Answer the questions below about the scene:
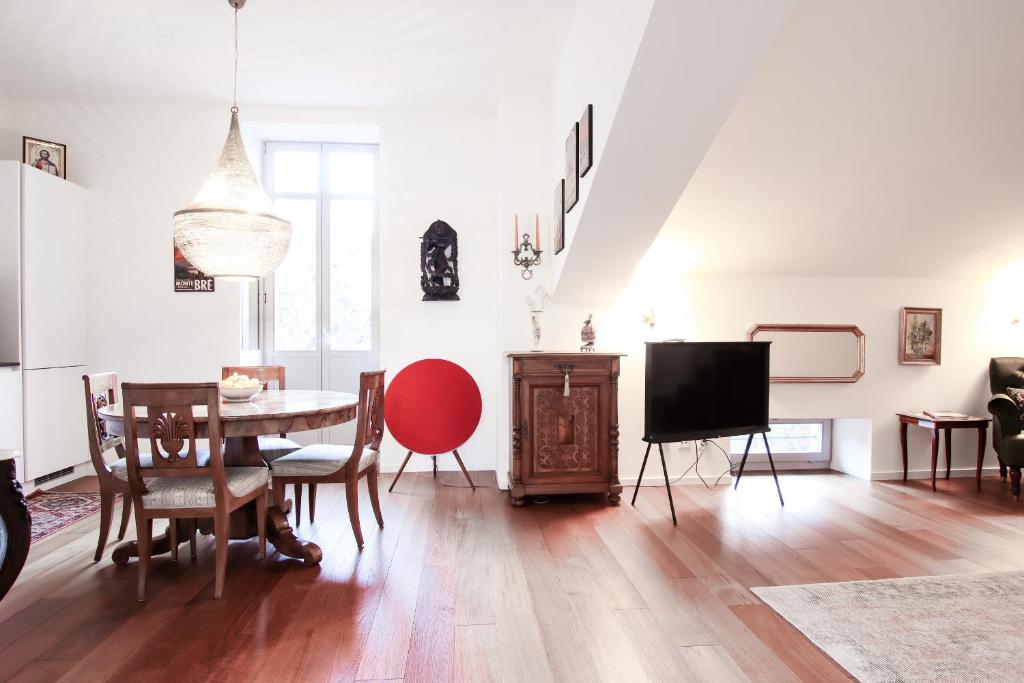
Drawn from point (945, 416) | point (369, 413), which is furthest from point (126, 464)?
point (945, 416)

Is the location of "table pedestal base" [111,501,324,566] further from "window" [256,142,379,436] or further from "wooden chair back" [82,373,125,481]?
"window" [256,142,379,436]

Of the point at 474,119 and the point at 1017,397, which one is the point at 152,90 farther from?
the point at 1017,397

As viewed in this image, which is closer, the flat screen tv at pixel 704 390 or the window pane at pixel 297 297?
the flat screen tv at pixel 704 390

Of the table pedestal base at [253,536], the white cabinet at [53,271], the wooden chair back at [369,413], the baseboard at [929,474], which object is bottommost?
the baseboard at [929,474]

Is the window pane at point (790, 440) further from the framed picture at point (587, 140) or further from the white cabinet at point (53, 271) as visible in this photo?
the white cabinet at point (53, 271)

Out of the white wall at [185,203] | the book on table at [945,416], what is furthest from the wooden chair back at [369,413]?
the book on table at [945,416]

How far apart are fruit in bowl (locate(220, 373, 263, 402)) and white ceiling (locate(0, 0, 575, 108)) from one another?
205cm

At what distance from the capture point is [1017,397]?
4.27 m

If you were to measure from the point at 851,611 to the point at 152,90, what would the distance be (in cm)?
540

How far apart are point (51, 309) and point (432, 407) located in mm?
2814

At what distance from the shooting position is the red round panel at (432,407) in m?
4.34

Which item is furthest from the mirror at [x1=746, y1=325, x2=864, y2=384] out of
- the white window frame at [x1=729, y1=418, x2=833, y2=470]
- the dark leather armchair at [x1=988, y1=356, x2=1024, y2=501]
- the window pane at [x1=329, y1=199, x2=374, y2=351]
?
the window pane at [x1=329, y1=199, x2=374, y2=351]

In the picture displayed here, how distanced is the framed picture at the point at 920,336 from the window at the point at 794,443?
2.63 feet

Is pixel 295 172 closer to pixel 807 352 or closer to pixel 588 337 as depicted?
pixel 588 337
